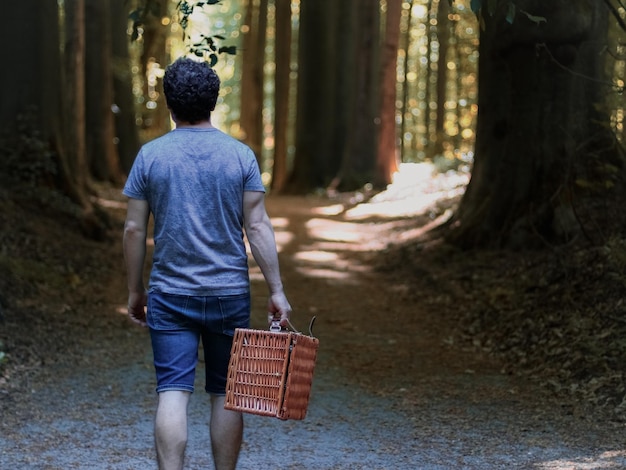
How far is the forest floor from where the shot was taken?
5465 millimetres

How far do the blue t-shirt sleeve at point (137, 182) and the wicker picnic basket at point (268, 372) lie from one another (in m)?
0.71

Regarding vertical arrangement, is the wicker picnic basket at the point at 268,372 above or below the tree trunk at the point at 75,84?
below

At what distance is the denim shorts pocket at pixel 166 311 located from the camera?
387cm

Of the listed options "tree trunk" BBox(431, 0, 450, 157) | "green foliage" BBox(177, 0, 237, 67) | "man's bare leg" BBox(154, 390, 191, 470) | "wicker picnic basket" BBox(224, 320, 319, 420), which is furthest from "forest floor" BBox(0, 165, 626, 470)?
"tree trunk" BBox(431, 0, 450, 157)

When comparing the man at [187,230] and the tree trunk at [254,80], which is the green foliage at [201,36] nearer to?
the man at [187,230]

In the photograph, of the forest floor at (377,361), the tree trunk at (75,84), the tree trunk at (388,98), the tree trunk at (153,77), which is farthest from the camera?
the tree trunk at (153,77)

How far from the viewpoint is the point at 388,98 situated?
78.5 feet

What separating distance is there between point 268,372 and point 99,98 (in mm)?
17029

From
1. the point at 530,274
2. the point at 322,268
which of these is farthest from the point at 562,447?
the point at 322,268

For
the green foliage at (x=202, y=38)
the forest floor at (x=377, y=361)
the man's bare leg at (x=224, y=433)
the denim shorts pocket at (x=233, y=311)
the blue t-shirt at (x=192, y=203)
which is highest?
the green foliage at (x=202, y=38)

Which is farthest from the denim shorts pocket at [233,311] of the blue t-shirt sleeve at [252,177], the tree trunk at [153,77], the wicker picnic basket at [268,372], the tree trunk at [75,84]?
the tree trunk at [153,77]

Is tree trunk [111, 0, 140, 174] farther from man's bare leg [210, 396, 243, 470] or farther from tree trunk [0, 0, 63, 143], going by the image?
man's bare leg [210, 396, 243, 470]

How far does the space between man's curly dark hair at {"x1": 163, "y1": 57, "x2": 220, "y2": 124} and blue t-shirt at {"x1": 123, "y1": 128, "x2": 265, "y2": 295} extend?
0.10 meters

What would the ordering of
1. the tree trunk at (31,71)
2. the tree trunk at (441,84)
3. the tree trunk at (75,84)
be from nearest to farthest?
1. the tree trunk at (31,71)
2. the tree trunk at (75,84)
3. the tree trunk at (441,84)
